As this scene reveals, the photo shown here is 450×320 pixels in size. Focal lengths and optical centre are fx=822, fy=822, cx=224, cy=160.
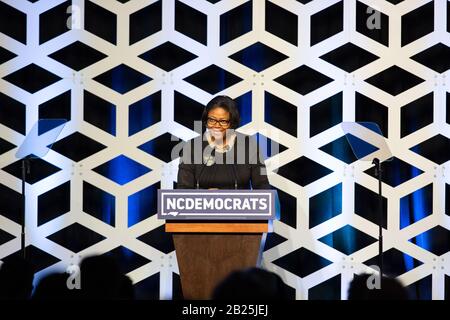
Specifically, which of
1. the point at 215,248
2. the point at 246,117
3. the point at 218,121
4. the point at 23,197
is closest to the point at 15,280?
the point at 215,248

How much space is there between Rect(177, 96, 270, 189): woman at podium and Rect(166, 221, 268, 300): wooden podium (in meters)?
0.51

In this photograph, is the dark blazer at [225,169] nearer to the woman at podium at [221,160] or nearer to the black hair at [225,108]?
the woman at podium at [221,160]

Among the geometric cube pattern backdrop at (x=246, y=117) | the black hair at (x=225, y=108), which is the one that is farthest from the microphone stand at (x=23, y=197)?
the black hair at (x=225, y=108)

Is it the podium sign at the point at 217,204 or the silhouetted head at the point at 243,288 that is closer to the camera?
the silhouetted head at the point at 243,288

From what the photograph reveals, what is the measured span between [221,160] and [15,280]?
1823 millimetres

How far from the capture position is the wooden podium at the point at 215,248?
4.26 metres

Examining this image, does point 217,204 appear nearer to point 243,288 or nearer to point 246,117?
point 246,117

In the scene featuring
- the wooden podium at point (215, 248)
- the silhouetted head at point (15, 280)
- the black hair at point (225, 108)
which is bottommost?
the silhouetted head at point (15, 280)

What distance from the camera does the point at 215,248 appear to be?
4277 millimetres

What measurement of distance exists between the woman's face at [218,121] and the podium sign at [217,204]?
0.59 metres

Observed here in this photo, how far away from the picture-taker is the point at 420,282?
18.8ft

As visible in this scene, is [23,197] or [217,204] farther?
[23,197]
